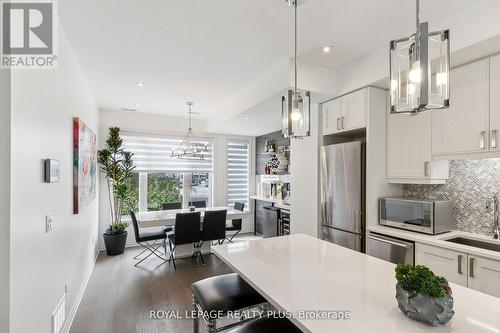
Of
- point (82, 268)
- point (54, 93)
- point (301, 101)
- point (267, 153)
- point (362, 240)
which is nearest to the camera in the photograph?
point (301, 101)

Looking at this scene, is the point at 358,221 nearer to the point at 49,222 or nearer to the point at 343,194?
Result: the point at 343,194

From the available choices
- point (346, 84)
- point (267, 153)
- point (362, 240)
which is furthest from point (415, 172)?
point (267, 153)

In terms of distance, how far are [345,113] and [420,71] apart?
2.00 m

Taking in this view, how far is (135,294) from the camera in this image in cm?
301

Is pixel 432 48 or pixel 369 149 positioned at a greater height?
A: pixel 432 48

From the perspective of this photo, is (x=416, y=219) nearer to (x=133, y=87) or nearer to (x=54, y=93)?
(x=54, y=93)

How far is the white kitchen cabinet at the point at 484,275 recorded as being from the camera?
6.02 feet

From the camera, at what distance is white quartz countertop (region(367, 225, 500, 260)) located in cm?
193

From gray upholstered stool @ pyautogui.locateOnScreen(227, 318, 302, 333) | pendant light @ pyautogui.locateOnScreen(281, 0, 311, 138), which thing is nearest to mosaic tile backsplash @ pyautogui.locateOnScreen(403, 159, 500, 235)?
pendant light @ pyautogui.locateOnScreen(281, 0, 311, 138)

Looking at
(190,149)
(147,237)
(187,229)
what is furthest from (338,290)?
(190,149)

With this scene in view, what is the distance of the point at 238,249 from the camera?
1.88 meters

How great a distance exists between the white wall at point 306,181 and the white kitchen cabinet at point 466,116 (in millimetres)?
1342

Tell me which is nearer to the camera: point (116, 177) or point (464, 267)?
point (464, 267)

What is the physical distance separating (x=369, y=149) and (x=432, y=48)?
1.70 m
